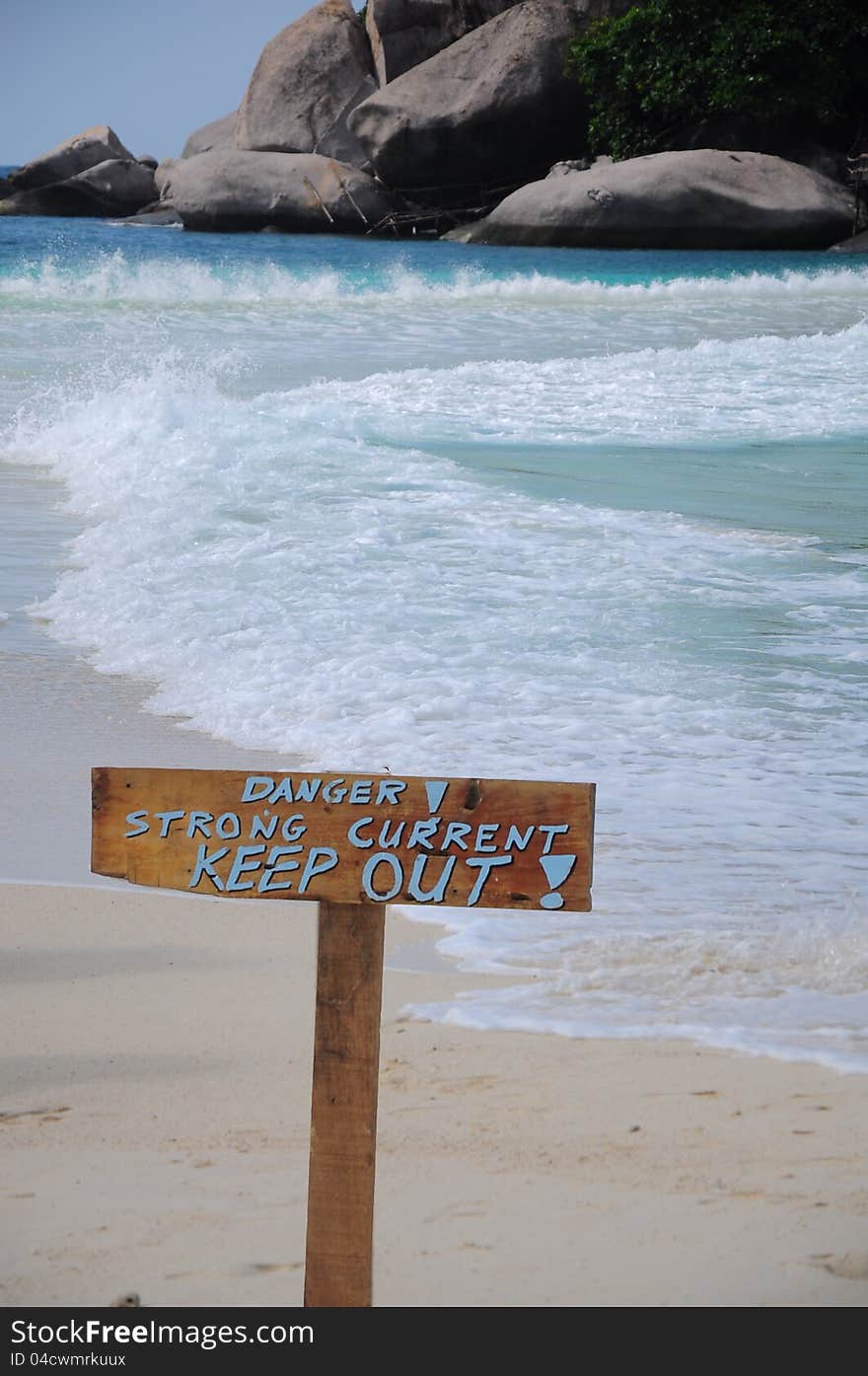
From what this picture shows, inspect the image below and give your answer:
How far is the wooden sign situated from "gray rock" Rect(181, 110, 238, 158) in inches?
1461

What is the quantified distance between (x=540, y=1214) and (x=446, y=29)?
32917 millimetres

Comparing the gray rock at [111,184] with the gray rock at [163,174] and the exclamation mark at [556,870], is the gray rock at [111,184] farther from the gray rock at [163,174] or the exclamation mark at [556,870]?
the exclamation mark at [556,870]

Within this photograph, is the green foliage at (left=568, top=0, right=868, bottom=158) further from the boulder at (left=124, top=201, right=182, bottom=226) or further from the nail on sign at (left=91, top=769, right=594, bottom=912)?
the nail on sign at (left=91, top=769, right=594, bottom=912)

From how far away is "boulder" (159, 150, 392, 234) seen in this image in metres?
30.1

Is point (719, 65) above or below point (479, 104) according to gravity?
above

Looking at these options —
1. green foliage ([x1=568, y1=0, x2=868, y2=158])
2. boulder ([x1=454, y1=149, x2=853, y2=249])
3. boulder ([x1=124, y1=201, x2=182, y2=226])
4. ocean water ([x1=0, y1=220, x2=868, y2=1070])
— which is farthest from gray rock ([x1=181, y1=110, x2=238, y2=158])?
ocean water ([x1=0, y1=220, x2=868, y2=1070])

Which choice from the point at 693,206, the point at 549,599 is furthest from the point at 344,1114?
the point at 693,206

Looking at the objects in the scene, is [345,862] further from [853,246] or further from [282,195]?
[282,195]

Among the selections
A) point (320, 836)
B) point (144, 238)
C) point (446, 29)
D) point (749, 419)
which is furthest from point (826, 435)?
point (446, 29)

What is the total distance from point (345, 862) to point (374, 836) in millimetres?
45

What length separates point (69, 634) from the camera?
5.27 meters

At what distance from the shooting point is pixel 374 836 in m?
1.76

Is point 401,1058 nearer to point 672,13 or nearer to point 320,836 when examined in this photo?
point 320,836

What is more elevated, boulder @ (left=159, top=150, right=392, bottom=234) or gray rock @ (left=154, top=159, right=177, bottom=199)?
gray rock @ (left=154, top=159, right=177, bottom=199)
